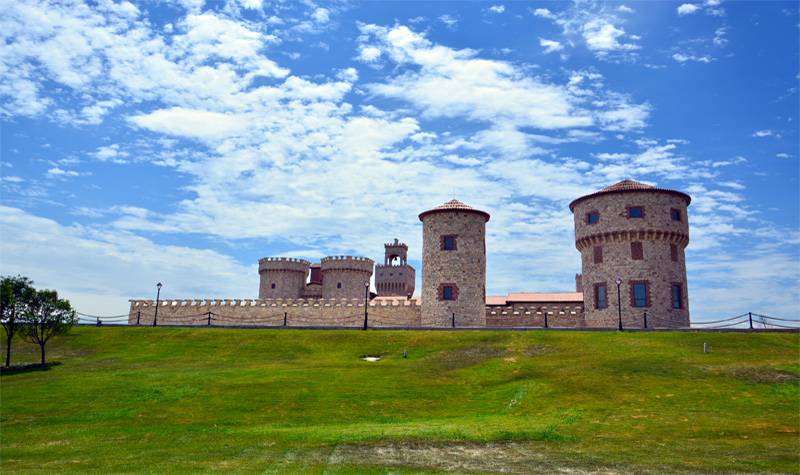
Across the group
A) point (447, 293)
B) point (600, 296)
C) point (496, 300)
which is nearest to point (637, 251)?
point (600, 296)

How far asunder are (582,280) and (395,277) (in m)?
35.6

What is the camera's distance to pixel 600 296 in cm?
4141

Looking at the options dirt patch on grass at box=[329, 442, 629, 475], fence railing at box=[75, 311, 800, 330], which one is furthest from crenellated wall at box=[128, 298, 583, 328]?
dirt patch on grass at box=[329, 442, 629, 475]

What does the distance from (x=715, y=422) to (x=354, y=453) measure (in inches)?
445

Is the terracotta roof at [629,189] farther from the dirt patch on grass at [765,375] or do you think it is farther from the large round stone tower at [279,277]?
the large round stone tower at [279,277]

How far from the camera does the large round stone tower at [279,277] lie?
212ft

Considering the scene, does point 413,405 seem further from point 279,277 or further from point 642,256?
point 279,277

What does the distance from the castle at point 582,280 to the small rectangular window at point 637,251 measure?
0.07m

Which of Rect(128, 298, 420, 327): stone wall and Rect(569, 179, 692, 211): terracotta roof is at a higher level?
Rect(569, 179, 692, 211): terracotta roof

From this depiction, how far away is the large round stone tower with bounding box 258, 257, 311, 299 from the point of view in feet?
212

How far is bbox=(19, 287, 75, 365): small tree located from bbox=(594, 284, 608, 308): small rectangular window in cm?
3558

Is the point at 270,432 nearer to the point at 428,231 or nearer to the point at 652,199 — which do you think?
the point at 428,231

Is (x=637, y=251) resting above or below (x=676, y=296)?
above

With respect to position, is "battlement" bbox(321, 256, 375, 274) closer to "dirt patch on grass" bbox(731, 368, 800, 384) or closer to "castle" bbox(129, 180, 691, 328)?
"castle" bbox(129, 180, 691, 328)
